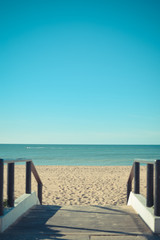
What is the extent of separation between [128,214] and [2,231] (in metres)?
2.24

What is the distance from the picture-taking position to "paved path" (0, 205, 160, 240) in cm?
298

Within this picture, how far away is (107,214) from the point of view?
158 inches

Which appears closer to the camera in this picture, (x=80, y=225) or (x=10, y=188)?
(x=80, y=225)

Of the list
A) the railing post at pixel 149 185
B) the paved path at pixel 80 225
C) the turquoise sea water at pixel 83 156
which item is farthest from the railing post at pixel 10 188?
the turquoise sea water at pixel 83 156

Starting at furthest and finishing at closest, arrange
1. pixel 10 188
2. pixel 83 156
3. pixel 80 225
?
pixel 83 156 → pixel 10 188 → pixel 80 225

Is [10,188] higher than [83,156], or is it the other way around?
[10,188]

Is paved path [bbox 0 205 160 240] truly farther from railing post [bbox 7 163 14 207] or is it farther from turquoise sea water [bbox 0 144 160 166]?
turquoise sea water [bbox 0 144 160 166]

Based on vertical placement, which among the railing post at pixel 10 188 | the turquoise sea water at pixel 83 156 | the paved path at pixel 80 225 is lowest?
the turquoise sea water at pixel 83 156

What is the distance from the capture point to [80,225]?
11.3ft

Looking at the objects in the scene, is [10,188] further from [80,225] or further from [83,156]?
[83,156]

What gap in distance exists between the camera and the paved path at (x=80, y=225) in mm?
2980

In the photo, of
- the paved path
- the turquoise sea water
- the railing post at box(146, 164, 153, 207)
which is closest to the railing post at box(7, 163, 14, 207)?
the paved path

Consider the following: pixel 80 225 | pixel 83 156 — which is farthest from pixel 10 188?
pixel 83 156

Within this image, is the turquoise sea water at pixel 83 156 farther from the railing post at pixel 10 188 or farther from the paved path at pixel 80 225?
the railing post at pixel 10 188
